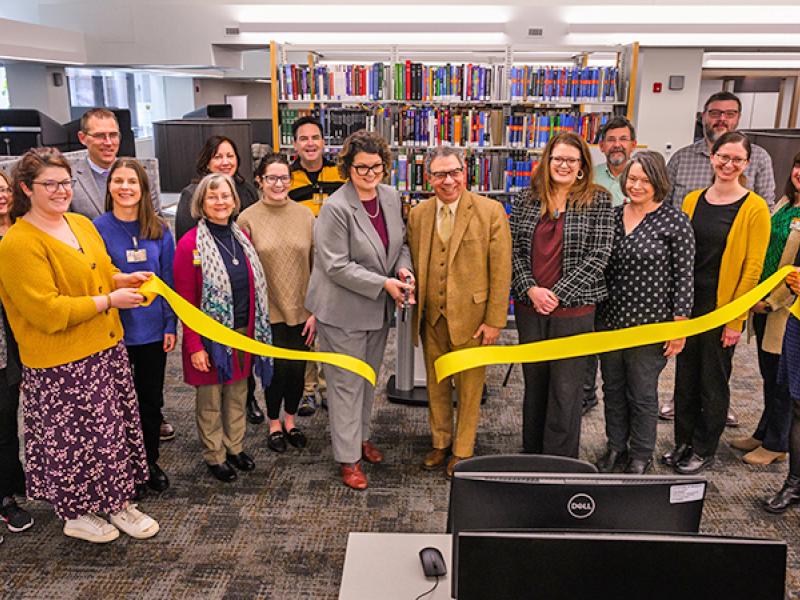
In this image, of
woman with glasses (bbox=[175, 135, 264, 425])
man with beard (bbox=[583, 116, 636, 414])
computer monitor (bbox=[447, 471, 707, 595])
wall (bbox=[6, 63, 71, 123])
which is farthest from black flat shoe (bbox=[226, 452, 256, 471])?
wall (bbox=[6, 63, 71, 123])

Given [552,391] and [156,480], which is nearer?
[552,391]

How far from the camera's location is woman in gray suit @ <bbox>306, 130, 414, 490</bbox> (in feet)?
10.6

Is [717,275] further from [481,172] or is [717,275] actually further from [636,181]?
[481,172]

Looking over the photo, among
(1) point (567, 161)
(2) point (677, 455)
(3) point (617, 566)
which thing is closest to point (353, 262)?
(1) point (567, 161)

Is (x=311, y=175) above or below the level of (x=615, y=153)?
below

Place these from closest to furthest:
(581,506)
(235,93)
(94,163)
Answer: (581,506)
(94,163)
(235,93)

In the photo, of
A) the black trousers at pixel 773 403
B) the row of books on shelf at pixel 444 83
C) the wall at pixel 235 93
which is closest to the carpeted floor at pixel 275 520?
the black trousers at pixel 773 403

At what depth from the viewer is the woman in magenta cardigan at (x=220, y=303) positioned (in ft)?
10.7

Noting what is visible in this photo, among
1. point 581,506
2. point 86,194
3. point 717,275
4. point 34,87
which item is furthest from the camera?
point 34,87

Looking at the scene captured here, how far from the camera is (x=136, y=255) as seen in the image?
3160mm

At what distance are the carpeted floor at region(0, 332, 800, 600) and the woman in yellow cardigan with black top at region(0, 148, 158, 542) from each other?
0.61 ft

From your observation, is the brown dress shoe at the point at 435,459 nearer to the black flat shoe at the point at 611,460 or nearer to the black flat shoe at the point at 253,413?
the black flat shoe at the point at 611,460

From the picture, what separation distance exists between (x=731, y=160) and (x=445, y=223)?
54.7 inches

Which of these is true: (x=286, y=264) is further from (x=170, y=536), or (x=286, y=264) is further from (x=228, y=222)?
(x=170, y=536)
